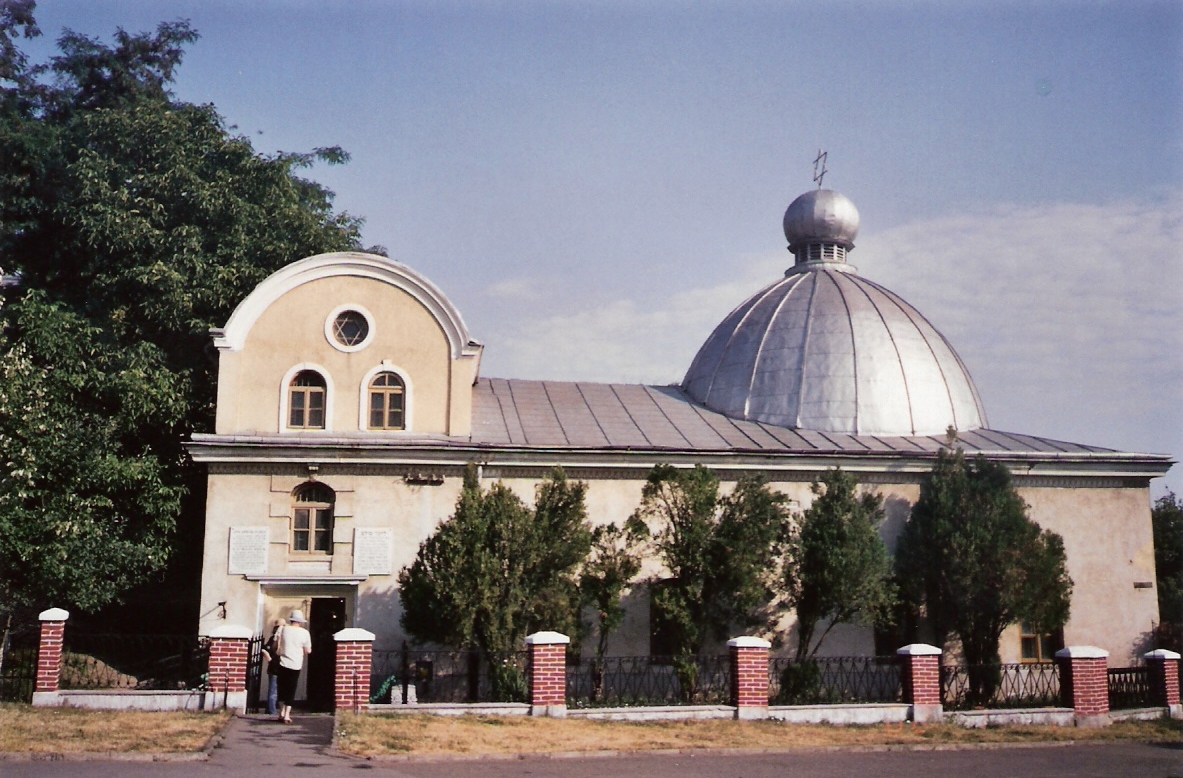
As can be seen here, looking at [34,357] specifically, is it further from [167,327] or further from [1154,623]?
[1154,623]

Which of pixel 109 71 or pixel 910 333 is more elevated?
pixel 109 71

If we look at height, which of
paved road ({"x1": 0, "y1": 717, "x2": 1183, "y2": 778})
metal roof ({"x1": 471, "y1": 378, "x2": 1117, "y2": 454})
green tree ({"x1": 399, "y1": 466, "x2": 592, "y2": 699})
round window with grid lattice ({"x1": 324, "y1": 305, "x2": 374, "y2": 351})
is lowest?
paved road ({"x1": 0, "y1": 717, "x2": 1183, "y2": 778})

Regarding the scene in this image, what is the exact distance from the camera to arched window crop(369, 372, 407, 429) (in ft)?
68.8

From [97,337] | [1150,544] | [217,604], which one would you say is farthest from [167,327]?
[1150,544]

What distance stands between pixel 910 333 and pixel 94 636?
18070mm

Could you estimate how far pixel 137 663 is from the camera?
18.7m

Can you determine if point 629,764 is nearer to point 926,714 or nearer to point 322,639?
point 926,714

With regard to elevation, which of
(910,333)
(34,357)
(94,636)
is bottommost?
(94,636)

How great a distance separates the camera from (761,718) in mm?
16516

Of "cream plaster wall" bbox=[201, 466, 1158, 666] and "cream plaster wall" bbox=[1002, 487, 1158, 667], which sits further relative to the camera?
"cream plaster wall" bbox=[1002, 487, 1158, 667]

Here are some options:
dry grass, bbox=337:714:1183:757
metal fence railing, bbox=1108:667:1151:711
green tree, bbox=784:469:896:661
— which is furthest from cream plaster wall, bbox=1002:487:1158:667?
dry grass, bbox=337:714:1183:757

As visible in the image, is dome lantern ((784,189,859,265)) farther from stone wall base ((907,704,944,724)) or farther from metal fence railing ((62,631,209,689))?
metal fence railing ((62,631,209,689))

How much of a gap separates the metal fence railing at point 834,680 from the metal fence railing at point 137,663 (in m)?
9.64

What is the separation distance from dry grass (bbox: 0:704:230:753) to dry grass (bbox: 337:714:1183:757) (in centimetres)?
179
